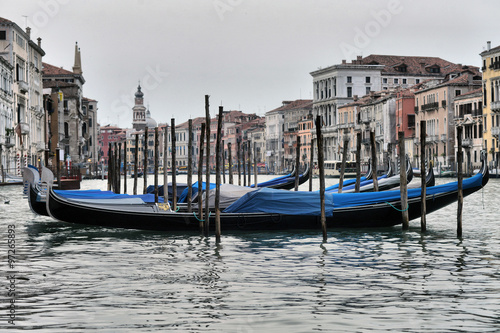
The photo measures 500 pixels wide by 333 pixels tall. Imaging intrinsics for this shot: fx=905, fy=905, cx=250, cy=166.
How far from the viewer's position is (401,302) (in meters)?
7.99

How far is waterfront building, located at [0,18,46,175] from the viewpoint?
43.7 metres

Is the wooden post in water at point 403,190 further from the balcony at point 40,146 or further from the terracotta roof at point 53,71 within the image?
the terracotta roof at point 53,71

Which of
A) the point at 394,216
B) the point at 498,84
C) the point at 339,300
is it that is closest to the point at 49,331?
the point at 339,300

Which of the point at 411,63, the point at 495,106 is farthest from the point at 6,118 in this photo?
the point at 411,63

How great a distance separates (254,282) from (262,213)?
18.4ft

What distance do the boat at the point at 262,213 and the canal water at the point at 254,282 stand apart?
0.80ft

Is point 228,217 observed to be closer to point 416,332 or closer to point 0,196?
point 416,332

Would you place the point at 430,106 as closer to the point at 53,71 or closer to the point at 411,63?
the point at 411,63

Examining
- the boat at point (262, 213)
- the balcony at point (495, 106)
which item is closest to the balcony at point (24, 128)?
the balcony at point (495, 106)

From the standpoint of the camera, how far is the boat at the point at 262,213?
14.8 metres

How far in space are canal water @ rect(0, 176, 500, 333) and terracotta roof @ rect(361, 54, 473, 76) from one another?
233 ft

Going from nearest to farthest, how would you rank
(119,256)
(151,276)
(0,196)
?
1. (151,276)
2. (119,256)
3. (0,196)

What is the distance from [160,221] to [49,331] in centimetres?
813

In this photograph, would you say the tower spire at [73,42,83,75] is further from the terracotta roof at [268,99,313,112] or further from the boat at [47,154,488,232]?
the boat at [47,154,488,232]
